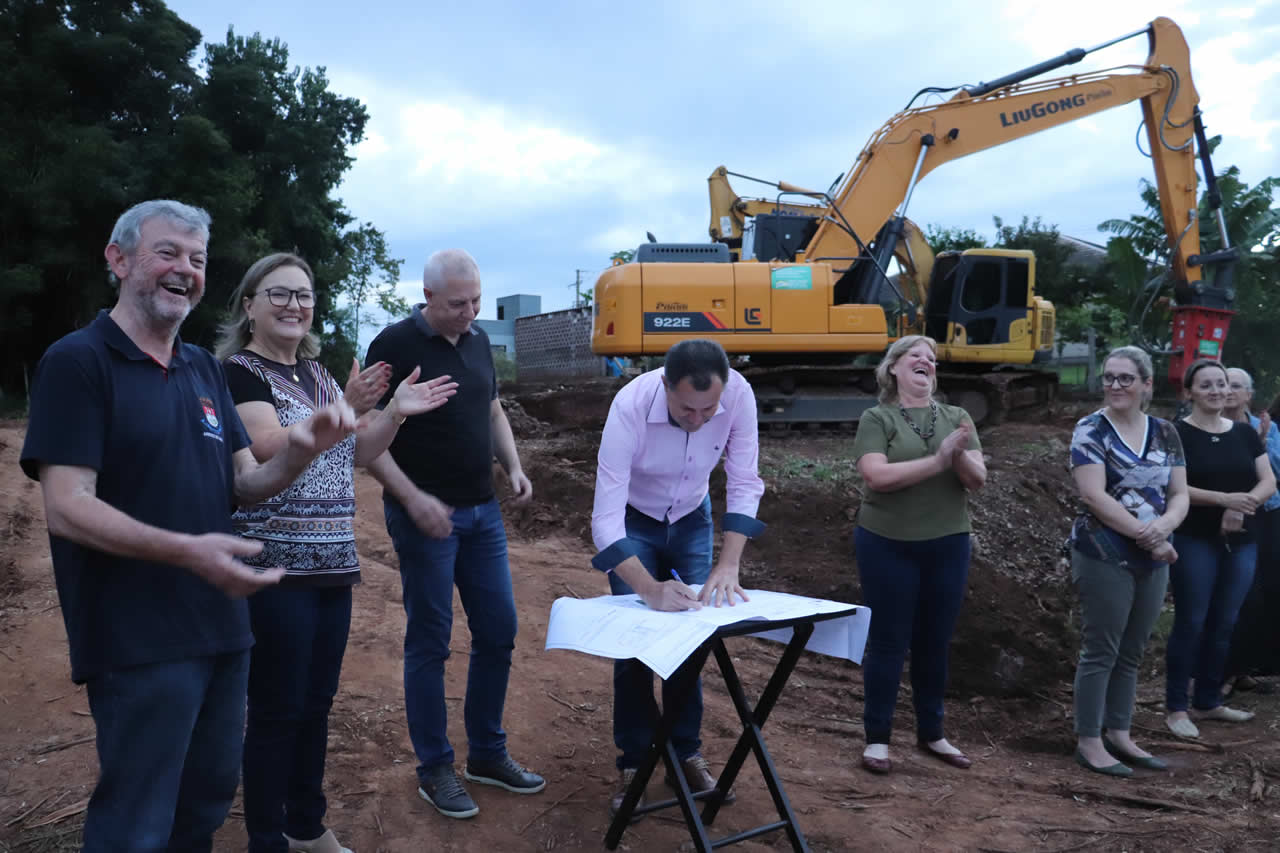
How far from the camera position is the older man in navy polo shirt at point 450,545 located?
11.9 feet

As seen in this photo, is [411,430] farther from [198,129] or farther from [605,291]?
[198,129]

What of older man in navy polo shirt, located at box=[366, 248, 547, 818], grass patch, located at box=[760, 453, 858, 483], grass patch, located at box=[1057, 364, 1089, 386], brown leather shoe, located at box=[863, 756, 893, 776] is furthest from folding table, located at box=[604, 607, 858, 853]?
grass patch, located at box=[1057, 364, 1089, 386]

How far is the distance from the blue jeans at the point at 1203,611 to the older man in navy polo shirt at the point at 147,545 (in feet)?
15.4

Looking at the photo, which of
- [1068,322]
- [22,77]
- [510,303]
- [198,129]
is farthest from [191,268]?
[510,303]

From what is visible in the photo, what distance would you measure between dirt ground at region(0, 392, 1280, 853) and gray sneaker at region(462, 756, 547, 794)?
5 cm

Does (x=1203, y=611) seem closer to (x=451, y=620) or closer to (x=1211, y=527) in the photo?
(x=1211, y=527)

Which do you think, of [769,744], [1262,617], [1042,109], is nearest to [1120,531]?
[769,744]

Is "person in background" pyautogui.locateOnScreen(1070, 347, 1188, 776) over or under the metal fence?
under

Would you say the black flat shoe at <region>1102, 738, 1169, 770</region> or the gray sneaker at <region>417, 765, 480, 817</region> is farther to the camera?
the black flat shoe at <region>1102, 738, 1169, 770</region>

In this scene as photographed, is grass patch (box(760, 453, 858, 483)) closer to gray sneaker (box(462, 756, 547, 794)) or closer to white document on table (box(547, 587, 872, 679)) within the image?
gray sneaker (box(462, 756, 547, 794))

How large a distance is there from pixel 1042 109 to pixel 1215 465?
1010cm

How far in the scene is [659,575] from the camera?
392 centimetres

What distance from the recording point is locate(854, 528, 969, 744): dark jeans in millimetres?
4383

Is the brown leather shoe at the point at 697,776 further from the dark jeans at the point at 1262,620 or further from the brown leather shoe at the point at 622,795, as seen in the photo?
the dark jeans at the point at 1262,620
